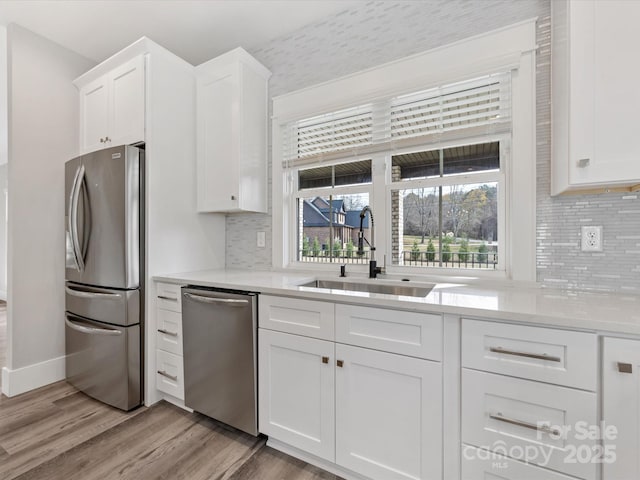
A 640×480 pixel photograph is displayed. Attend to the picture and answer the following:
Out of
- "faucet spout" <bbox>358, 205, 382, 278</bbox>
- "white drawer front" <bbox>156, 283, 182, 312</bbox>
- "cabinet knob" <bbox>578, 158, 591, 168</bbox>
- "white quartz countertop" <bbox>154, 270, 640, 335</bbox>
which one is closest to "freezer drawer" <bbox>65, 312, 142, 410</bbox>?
"white drawer front" <bbox>156, 283, 182, 312</bbox>

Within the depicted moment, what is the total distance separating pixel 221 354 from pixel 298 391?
0.52 meters

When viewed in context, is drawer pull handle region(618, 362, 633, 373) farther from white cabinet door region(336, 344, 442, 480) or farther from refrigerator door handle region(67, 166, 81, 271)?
refrigerator door handle region(67, 166, 81, 271)

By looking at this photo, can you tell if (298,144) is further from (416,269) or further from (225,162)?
(416,269)

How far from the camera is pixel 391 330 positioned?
1256 mm

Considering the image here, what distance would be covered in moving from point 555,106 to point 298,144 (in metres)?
1.59

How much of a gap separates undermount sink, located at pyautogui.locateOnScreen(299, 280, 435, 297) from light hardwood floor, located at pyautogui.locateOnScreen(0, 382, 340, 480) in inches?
37.7

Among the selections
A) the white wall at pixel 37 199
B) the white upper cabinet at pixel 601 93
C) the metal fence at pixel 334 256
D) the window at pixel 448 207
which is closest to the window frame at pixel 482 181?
the window at pixel 448 207

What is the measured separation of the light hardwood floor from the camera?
4.74ft

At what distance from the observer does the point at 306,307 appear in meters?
1.45

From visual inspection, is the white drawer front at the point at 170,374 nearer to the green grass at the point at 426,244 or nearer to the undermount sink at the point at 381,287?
the undermount sink at the point at 381,287

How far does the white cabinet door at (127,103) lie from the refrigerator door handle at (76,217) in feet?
1.10

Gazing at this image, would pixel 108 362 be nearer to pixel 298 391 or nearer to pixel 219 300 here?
pixel 219 300

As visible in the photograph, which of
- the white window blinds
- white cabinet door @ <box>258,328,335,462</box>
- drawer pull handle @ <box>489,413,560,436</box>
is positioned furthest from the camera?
the white window blinds

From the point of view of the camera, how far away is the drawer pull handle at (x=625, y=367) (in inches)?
35.4
